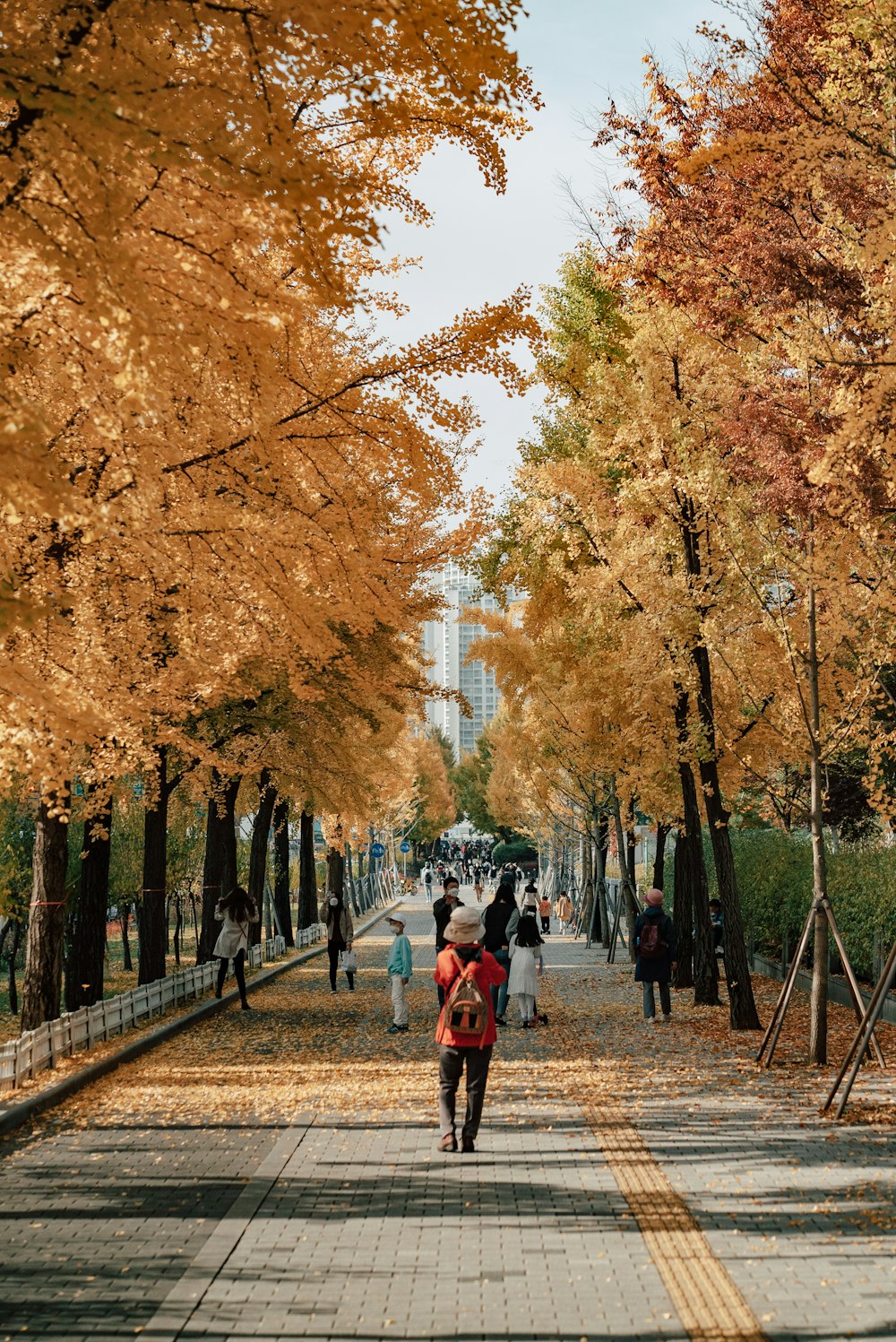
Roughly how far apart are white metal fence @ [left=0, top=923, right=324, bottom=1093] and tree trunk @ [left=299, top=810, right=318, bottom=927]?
17209mm

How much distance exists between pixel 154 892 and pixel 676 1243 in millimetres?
13991

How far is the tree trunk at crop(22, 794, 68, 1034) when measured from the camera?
14.0 m

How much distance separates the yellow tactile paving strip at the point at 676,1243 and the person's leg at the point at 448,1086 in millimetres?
1103

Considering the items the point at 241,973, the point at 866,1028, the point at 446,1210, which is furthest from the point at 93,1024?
the point at 866,1028

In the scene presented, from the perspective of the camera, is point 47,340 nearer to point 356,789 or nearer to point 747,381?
point 747,381

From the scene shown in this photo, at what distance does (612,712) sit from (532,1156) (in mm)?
14831

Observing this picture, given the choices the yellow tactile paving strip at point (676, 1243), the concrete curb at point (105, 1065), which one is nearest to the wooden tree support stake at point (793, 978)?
the yellow tactile paving strip at point (676, 1243)

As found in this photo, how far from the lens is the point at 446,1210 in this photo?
767cm

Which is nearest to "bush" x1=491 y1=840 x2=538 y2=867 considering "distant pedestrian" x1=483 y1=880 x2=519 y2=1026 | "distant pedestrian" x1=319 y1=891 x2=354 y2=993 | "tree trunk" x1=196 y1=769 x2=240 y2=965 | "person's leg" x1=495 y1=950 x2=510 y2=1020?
"tree trunk" x1=196 y1=769 x2=240 y2=965

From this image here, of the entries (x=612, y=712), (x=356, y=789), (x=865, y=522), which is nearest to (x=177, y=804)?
→ (x=356, y=789)

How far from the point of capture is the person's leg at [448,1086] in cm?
941

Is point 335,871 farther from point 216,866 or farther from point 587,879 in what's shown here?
point 216,866

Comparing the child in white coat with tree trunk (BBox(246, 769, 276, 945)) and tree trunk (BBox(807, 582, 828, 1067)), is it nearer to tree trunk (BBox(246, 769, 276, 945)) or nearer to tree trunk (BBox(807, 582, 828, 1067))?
tree trunk (BBox(807, 582, 828, 1067))

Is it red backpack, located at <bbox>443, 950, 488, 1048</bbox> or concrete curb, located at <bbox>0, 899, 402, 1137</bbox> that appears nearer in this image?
red backpack, located at <bbox>443, 950, 488, 1048</bbox>
